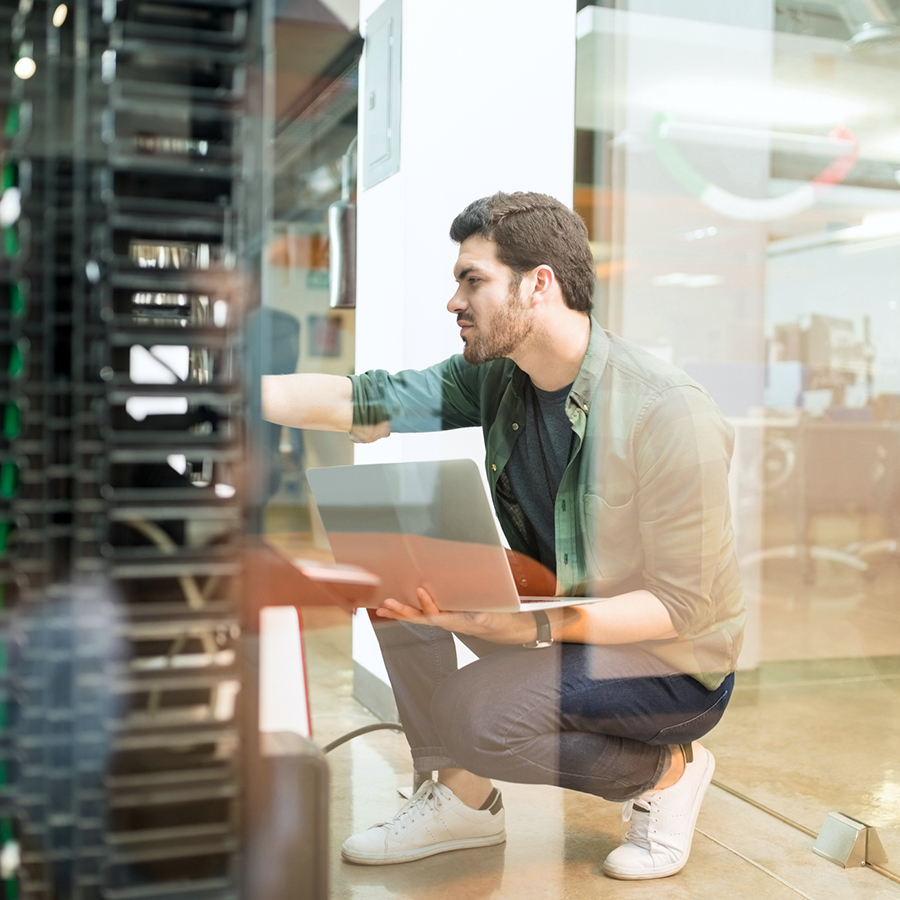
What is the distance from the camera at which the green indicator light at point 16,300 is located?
302mm

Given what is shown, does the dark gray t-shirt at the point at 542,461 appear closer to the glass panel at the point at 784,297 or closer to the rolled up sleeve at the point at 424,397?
the rolled up sleeve at the point at 424,397

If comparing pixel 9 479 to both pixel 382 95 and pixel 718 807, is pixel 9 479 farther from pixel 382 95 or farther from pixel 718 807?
pixel 718 807

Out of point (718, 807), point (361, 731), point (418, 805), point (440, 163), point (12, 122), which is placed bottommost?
point (718, 807)

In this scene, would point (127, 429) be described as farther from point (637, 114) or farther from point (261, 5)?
point (637, 114)

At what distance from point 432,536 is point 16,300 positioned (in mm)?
884

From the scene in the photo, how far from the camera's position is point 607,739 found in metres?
1.33

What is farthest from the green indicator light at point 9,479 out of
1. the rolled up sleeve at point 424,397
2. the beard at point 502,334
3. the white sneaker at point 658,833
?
the white sneaker at point 658,833

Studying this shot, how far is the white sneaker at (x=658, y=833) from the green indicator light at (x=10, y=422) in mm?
1258

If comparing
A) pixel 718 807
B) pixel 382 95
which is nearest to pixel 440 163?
pixel 382 95

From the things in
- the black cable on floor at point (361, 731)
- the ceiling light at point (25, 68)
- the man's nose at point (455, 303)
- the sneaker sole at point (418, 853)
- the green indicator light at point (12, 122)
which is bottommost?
the sneaker sole at point (418, 853)

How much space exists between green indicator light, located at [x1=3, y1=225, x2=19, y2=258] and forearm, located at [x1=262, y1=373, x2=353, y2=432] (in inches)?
17.4

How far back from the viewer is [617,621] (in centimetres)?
131

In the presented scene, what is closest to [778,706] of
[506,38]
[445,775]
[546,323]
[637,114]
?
[445,775]

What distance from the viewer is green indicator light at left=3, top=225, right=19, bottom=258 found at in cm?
30
